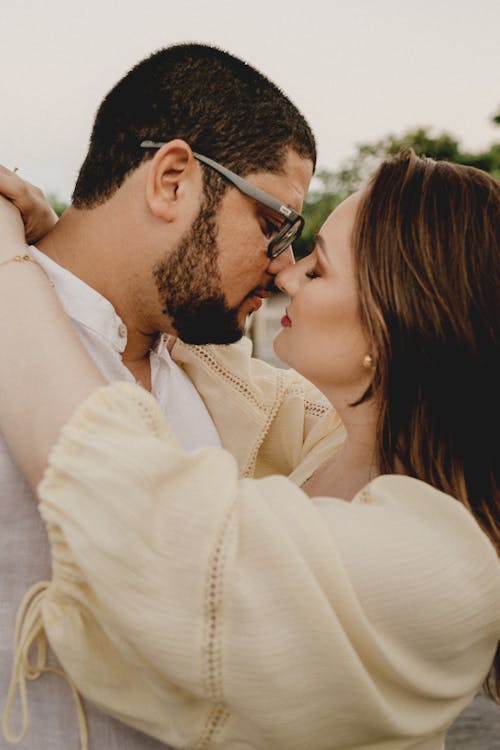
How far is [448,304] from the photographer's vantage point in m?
1.83

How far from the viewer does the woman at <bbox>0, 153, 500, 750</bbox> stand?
4.29 ft

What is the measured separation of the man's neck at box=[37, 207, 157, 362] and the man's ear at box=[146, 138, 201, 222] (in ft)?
0.47

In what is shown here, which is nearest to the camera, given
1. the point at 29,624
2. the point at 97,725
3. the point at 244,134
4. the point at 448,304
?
the point at 29,624

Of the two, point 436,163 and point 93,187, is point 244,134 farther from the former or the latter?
point 436,163

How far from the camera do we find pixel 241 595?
132 centimetres

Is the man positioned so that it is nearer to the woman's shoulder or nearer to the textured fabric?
the textured fabric

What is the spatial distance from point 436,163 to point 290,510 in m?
1.01

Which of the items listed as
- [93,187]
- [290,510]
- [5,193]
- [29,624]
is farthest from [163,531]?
[93,187]

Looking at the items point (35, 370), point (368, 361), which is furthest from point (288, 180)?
point (35, 370)

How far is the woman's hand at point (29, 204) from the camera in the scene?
78.0 inches

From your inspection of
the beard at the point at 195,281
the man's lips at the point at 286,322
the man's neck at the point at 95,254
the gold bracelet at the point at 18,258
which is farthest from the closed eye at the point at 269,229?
the gold bracelet at the point at 18,258

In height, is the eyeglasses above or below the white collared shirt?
above

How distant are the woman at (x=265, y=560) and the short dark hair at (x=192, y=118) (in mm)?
652

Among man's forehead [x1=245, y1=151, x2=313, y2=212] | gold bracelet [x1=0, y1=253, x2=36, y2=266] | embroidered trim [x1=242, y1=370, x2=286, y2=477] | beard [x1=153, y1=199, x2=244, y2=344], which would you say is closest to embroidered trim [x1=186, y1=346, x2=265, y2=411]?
embroidered trim [x1=242, y1=370, x2=286, y2=477]
